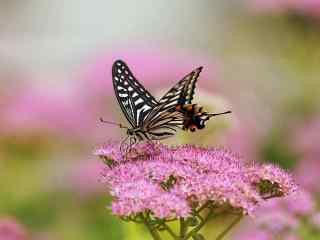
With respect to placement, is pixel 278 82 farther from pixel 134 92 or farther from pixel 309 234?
pixel 134 92

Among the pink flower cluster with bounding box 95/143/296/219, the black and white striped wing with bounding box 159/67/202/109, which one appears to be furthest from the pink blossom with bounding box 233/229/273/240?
the pink flower cluster with bounding box 95/143/296/219

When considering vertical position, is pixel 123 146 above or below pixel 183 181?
above

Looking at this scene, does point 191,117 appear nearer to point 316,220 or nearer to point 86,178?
point 316,220

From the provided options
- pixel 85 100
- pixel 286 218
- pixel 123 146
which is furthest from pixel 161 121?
pixel 85 100

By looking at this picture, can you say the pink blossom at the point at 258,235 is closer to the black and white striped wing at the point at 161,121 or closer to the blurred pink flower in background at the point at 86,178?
the black and white striped wing at the point at 161,121

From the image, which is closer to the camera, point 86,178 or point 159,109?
point 159,109

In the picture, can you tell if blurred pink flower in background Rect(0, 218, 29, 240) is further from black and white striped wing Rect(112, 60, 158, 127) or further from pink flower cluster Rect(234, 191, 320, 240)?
pink flower cluster Rect(234, 191, 320, 240)

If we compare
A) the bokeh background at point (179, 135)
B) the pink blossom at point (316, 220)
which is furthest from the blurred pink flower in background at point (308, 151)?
the pink blossom at point (316, 220)
